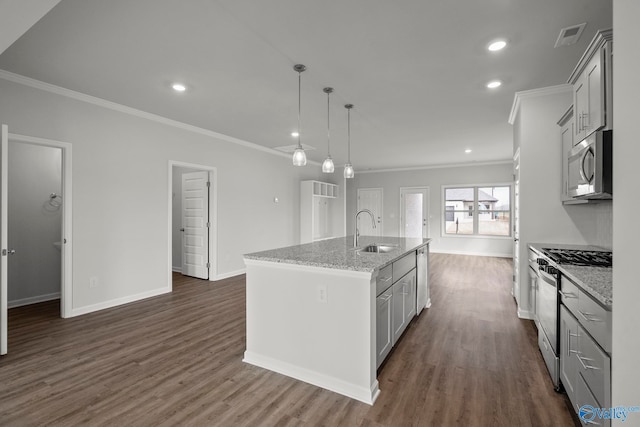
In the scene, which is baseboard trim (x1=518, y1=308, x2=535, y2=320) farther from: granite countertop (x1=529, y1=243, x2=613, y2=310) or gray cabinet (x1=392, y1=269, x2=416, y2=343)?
granite countertop (x1=529, y1=243, x2=613, y2=310)

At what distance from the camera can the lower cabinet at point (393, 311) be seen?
2.31m

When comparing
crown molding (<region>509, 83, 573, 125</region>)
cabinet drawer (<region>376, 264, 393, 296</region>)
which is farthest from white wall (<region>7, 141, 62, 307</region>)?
crown molding (<region>509, 83, 573, 125</region>)

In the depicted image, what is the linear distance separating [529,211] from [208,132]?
4.82 meters

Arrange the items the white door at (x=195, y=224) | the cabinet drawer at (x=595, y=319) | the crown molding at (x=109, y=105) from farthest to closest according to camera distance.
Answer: the white door at (x=195, y=224) → the crown molding at (x=109, y=105) → the cabinet drawer at (x=595, y=319)

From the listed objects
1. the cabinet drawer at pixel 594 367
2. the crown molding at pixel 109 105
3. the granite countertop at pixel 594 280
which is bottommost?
the cabinet drawer at pixel 594 367

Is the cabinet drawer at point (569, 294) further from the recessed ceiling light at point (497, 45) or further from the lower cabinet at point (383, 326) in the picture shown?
the recessed ceiling light at point (497, 45)

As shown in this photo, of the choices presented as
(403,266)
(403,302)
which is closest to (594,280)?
(403,266)

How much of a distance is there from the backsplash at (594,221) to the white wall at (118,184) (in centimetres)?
507

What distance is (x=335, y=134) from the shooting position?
5453 mm

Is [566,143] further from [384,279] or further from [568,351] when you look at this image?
[384,279]

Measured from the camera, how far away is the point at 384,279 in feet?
7.79
